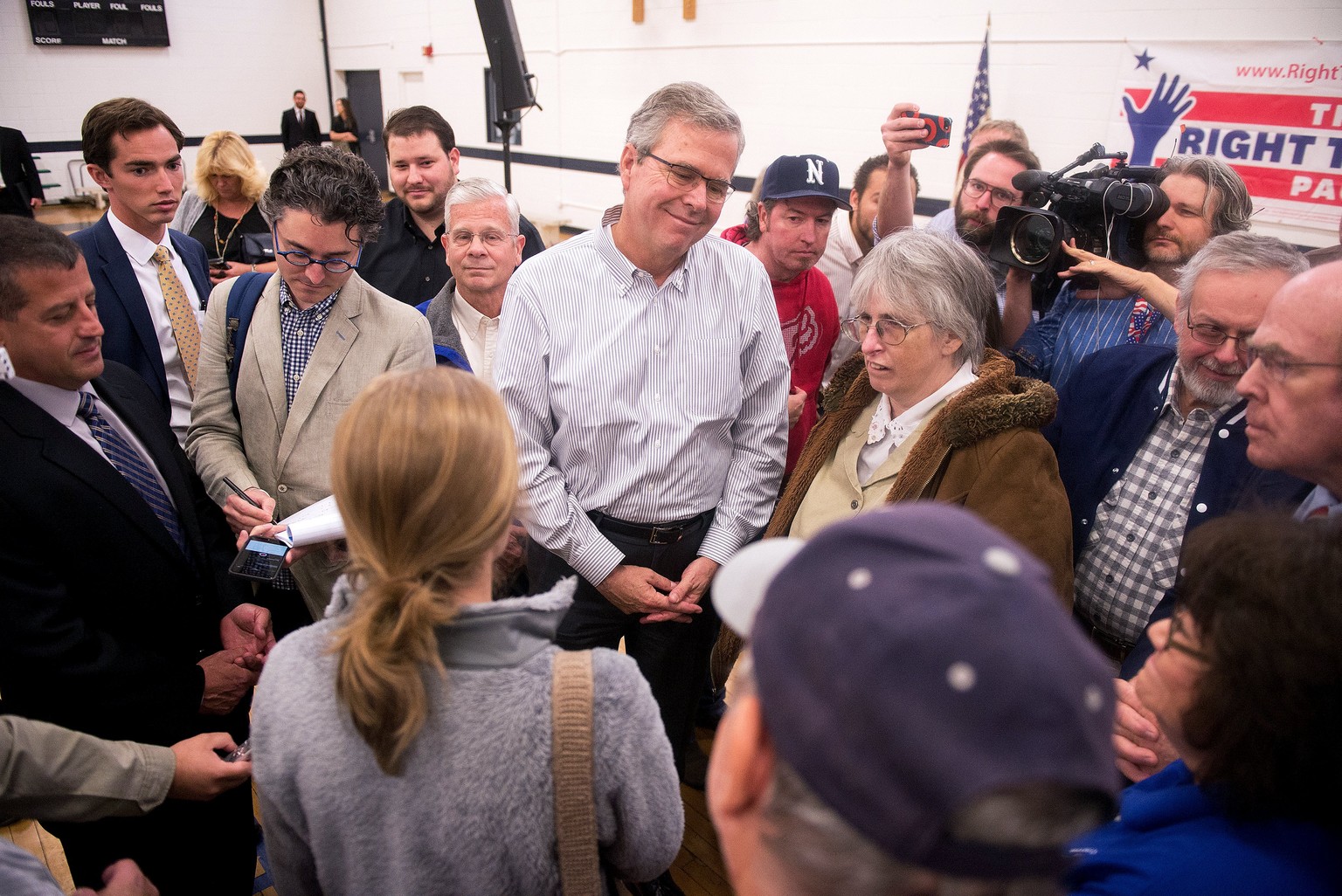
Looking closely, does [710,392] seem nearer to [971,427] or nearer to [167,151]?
[971,427]

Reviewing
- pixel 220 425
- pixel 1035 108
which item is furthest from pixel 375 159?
pixel 220 425

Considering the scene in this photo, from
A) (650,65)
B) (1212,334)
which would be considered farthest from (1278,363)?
(650,65)

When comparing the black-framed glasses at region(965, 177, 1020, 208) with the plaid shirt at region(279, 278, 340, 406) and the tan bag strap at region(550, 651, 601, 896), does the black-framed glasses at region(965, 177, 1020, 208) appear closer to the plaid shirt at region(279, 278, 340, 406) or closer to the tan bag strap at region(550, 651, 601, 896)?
the plaid shirt at region(279, 278, 340, 406)

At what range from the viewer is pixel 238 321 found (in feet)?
6.25

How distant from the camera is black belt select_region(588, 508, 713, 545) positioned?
1815 millimetres

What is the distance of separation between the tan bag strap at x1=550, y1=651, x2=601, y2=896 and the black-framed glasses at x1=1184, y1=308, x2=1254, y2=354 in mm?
1386

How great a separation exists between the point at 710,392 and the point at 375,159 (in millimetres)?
12646

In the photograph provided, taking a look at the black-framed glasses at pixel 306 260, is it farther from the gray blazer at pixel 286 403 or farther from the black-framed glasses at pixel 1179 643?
the black-framed glasses at pixel 1179 643

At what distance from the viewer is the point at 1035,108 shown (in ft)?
16.9

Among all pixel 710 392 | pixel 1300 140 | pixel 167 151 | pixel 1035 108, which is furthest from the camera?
pixel 1035 108

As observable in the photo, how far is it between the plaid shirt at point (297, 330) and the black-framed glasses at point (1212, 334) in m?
1.96

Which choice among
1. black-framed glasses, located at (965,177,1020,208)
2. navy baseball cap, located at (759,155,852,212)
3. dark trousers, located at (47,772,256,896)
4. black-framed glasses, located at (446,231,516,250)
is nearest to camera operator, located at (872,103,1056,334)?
black-framed glasses, located at (965,177,1020,208)

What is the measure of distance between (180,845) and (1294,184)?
5461 mm

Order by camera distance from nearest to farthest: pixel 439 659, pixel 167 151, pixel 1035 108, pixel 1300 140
Result: pixel 439 659 → pixel 167 151 → pixel 1300 140 → pixel 1035 108
